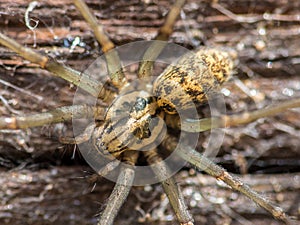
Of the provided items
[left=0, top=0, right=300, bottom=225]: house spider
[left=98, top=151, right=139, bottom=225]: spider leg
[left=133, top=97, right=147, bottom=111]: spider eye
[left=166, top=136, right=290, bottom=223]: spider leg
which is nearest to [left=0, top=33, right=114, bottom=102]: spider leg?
[left=0, top=0, right=300, bottom=225]: house spider

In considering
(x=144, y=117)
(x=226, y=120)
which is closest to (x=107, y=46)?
(x=144, y=117)

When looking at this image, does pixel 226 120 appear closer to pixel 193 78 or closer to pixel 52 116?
pixel 193 78

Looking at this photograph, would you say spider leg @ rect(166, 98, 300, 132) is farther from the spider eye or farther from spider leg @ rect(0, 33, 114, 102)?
spider leg @ rect(0, 33, 114, 102)

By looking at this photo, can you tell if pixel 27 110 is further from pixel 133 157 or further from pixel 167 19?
pixel 167 19

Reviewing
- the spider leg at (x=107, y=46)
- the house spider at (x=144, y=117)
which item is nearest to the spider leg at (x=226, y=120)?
the house spider at (x=144, y=117)

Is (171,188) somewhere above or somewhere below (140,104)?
below

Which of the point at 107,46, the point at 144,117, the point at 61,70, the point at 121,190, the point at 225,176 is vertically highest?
the point at 107,46

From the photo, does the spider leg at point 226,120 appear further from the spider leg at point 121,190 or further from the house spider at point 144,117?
the spider leg at point 121,190
